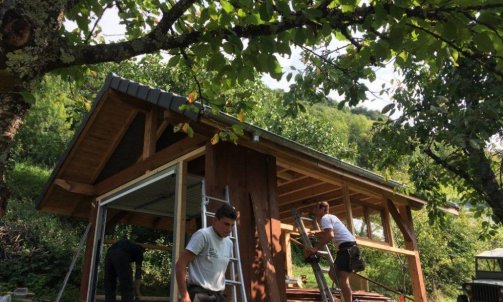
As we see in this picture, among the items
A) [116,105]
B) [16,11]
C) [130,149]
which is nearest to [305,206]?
[130,149]

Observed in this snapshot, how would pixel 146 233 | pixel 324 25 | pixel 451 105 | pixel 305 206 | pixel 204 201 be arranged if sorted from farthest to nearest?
pixel 146 233, pixel 305 206, pixel 451 105, pixel 204 201, pixel 324 25

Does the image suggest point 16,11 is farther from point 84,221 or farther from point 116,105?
point 84,221

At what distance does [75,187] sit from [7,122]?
A: 685cm

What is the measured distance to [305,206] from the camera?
987cm

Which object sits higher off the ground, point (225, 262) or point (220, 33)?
point (220, 33)

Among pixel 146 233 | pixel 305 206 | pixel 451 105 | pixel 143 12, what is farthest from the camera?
pixel 146 233

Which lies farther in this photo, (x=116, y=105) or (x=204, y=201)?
(x=116, y=105)

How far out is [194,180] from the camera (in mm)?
7160

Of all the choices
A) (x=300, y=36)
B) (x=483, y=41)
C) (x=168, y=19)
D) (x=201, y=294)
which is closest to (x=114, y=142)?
(x=201, y=294)

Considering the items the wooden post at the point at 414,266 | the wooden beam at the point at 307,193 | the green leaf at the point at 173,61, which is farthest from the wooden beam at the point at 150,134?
the wooden post at the point at 414,266

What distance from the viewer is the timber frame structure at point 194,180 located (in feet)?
18.8

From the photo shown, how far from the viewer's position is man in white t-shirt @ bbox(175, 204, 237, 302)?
11.4 feet

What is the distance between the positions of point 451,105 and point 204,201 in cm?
387

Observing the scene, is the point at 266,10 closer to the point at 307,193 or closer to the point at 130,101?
the point at 130,101
